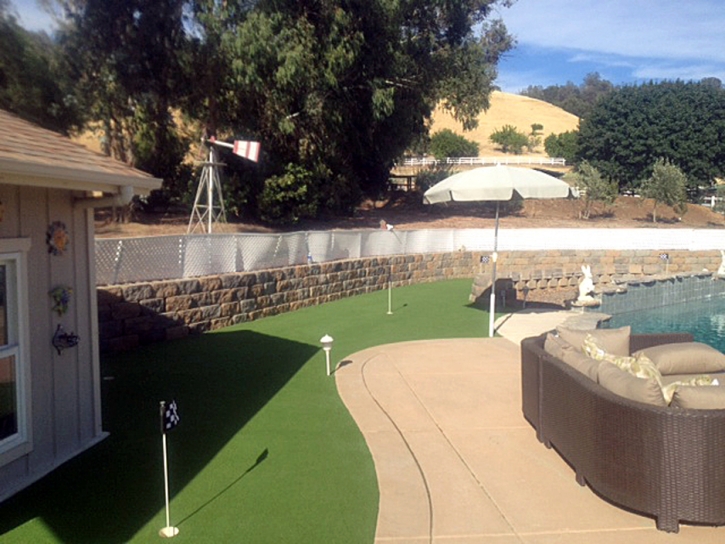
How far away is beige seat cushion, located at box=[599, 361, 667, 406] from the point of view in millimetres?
4703

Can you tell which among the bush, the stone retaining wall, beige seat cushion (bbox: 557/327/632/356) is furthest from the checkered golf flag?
the bush

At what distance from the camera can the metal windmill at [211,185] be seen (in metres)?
16.0

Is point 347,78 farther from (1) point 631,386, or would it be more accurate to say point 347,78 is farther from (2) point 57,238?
(1) point 631,386

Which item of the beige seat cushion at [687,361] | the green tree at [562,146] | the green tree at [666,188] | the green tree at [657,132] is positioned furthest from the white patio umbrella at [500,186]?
the green tree at [562,146]

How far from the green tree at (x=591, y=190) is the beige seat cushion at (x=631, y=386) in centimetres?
2992

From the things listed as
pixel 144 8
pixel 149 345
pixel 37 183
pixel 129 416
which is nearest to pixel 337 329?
pixel 149 345

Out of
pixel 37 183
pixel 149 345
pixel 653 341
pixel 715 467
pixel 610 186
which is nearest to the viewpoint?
pixel 715 467

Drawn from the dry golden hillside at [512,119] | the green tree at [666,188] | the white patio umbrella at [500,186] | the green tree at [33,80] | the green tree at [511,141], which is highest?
the dry golden hillside at [512,119]

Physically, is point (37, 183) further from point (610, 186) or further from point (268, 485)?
point (610, 186)

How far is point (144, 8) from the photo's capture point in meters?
20.1

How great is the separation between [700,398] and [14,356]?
5078 millimetres

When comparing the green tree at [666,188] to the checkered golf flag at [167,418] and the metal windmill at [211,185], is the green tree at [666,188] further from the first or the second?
the checkered golf flag at [167,418]

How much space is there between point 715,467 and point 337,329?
861 cm

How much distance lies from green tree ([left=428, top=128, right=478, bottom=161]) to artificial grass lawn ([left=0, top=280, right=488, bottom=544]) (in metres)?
51.4
